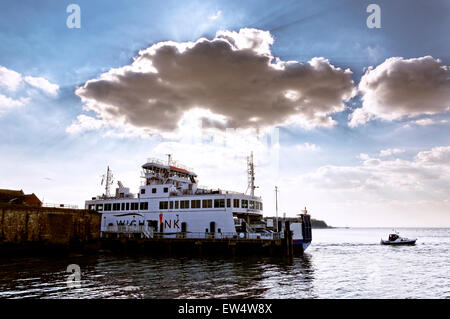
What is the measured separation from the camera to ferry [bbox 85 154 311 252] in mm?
40000

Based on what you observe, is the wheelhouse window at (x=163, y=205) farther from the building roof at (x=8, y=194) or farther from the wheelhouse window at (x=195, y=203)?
the building roof at (x=8, y=194)

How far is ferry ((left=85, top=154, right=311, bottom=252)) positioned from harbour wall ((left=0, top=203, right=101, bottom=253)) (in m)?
5.72

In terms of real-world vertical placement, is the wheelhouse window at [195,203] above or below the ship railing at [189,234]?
above

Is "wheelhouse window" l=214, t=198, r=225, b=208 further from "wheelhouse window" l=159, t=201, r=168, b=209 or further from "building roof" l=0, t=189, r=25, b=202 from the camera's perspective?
"building roof" l=0, t=189, r=25, b=202

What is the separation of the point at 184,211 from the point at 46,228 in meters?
16.2

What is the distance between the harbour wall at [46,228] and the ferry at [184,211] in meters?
5.72

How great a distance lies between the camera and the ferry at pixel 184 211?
4000 cm

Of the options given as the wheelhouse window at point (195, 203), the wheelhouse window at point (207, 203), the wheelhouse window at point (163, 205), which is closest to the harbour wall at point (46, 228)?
the wheelhouse window at point (163, 205)

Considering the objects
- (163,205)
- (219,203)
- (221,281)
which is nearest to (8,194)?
(163,205)

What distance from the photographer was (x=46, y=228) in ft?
122
